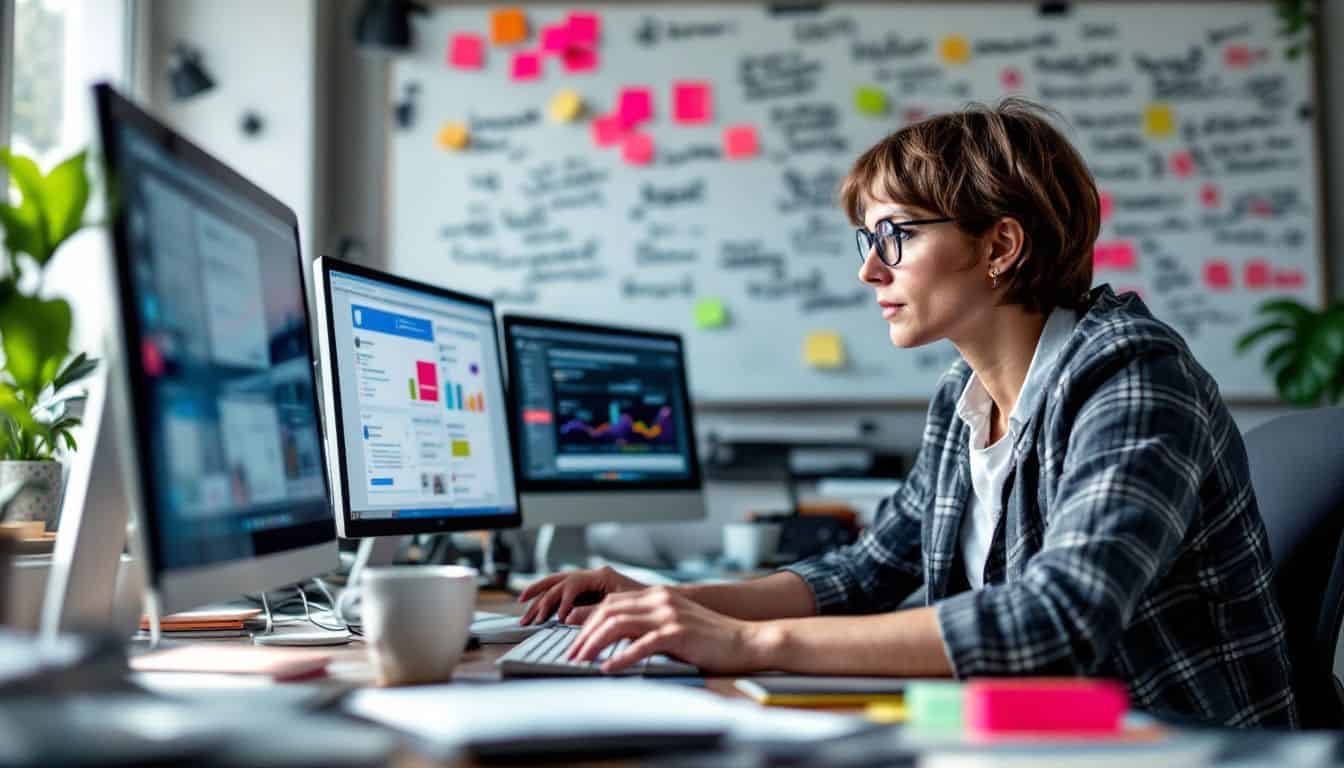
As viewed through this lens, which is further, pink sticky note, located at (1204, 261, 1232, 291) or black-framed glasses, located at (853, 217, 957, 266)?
pink sticky note, located at (1204, 261, 1232, 291)

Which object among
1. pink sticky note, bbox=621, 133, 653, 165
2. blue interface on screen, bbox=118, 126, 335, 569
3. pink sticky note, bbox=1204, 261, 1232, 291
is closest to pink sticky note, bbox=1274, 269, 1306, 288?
pink sticky note, bbox=1204, 261, 1232, 291

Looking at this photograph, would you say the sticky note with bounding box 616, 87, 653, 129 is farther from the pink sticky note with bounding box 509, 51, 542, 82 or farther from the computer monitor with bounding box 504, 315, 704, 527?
the computer monitor with bounding box 504, 315, 704, 527

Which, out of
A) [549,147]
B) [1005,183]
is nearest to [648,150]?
[549,147]

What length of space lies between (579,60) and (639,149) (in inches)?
11.7

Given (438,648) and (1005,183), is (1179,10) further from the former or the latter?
(438,648)

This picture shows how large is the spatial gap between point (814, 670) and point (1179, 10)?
300cm

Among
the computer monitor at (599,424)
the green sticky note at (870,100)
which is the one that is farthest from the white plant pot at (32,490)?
the green sticky note at (870,100)

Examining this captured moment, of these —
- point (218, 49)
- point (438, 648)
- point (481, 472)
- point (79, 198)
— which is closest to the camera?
point (79, 198)

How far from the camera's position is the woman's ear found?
148 cm

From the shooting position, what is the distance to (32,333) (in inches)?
31.0

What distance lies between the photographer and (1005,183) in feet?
4.82

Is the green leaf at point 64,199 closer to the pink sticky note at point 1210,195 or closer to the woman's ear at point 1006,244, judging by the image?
the woman's ear at point 1006,244

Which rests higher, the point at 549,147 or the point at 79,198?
the point at 549,147

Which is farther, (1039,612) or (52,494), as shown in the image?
(52,494)
